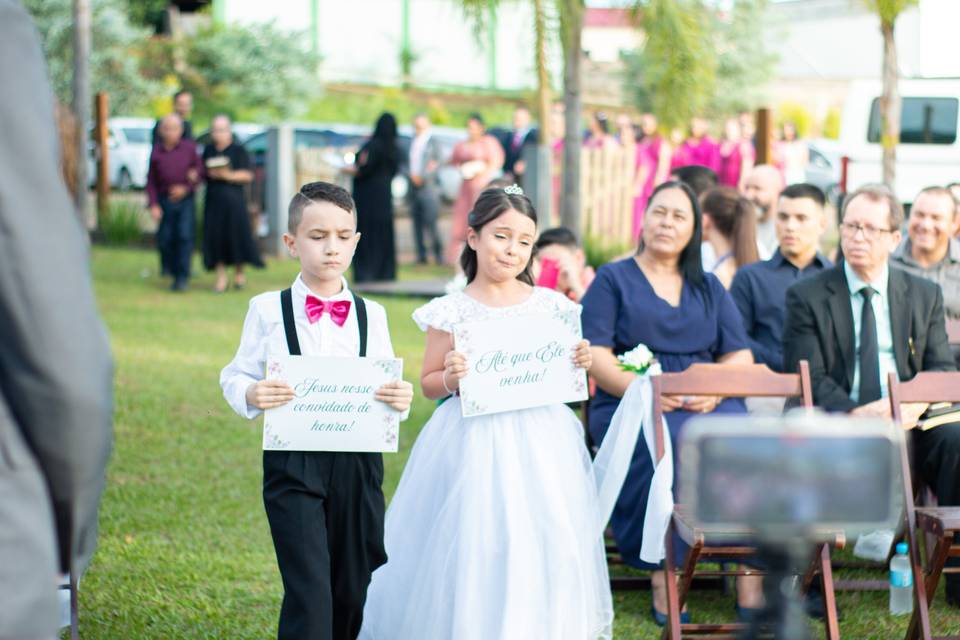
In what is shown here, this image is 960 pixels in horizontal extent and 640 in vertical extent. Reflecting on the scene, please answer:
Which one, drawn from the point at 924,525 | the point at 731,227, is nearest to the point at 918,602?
the point at 924,525

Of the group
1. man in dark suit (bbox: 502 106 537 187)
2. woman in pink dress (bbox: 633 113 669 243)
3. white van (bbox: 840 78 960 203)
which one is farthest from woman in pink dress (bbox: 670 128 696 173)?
white van (bbox: 840 78 960 203)

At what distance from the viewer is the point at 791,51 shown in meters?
56.0

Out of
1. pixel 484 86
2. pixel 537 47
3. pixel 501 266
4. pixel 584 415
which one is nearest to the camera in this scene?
pixel 501 266

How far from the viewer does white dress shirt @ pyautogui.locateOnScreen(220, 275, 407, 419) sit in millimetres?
4559

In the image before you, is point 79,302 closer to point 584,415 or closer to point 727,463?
point 727,463

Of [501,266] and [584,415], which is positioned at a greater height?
[501,266]

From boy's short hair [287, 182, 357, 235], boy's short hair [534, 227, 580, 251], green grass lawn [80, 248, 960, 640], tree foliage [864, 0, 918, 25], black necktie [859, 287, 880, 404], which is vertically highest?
tree foliage [864, 0, 918, 25]

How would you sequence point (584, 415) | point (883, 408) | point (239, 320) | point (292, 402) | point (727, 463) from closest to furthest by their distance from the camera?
point (727, 463)
point (292, 402)
point (883, 408)
point (584, 415)
point (239, 320)

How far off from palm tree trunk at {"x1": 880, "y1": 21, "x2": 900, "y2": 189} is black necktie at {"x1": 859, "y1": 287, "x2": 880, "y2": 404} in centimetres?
869

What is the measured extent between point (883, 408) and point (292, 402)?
116 inches

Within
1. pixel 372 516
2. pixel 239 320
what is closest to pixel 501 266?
pixel 372 516

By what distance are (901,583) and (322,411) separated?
2914mm

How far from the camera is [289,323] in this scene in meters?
4.56

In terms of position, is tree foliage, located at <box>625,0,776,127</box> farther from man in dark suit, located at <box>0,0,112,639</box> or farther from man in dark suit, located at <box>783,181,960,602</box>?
man in dark suit, located at <box>0,0,112,639</box>
